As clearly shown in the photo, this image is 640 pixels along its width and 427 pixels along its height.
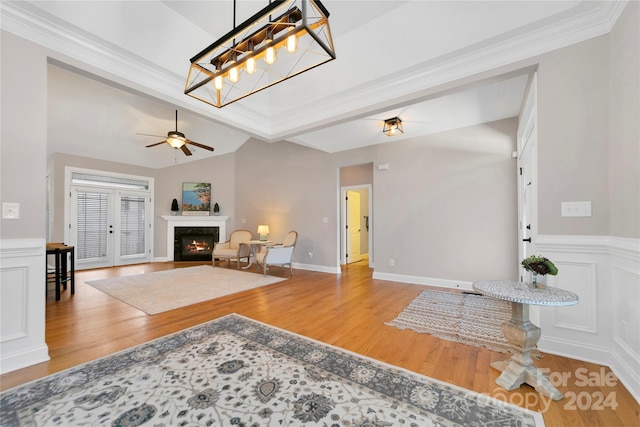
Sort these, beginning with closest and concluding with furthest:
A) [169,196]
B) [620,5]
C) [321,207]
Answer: [620,5] < [321,207] < [169,196]


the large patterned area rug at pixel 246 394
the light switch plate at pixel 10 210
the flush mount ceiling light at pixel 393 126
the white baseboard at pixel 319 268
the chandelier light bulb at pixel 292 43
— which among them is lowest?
the white baseboard at pixel 319 268

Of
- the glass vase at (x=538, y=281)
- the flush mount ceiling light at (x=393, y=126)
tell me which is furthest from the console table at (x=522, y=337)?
the flush mount ceiling light at (x=393, y=126)

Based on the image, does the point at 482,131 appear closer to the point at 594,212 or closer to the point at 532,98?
the point at 532,98

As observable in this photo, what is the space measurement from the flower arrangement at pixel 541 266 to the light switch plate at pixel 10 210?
390cm

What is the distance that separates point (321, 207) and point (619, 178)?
477 centimetres

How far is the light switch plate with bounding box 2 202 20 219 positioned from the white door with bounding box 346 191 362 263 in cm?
585

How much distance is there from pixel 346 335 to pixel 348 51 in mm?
3096

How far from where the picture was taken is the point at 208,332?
8.71 feet

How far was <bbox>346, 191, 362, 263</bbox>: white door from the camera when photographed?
23.6 ft

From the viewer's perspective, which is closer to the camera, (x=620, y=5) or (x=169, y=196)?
(x=620, y=5)

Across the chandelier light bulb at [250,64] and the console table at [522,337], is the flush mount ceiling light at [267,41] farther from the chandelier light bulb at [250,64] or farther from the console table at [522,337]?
the console table at [522,337]

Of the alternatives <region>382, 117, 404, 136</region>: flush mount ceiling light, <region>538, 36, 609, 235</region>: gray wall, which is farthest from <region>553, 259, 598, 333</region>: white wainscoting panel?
<region>382, 117, 404, 136</region>: flush mount ceiling light

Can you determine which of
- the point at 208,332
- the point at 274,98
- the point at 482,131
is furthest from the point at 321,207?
the point at 208,332

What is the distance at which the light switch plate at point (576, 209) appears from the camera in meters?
2.13
